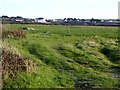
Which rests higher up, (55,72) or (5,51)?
(5,51)

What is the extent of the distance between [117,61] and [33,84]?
11095mm

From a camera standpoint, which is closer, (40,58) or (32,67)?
(32,67)

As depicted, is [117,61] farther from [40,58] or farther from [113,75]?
[40,58]

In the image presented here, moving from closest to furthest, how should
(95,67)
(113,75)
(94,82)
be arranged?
1. (94,82)
2. (113,75)
3. (95,67)

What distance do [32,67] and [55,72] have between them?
8.48 ft

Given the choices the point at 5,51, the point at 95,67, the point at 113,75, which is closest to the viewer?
the point at 5,51

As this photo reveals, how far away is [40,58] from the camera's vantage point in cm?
2494

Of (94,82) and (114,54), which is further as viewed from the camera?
(114,54)

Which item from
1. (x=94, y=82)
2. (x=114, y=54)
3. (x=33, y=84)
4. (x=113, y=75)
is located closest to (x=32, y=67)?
(x=33, y=84)

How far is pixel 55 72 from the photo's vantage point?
72.0ft

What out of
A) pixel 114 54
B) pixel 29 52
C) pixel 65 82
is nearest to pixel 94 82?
pixel 65 82

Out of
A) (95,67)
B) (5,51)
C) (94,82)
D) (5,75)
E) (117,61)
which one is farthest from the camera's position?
(117,61)

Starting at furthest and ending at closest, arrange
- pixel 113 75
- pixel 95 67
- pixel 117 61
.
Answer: pixel 117 61
pixel 95 67
pixel 113 75

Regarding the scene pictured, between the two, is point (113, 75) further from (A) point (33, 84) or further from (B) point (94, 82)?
(A) point (33, 84)
